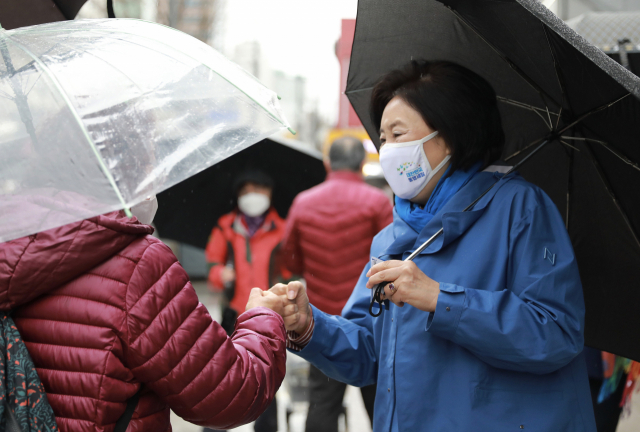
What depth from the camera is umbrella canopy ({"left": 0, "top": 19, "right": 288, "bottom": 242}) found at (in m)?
1.47

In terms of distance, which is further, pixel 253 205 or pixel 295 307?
pixel 253 205

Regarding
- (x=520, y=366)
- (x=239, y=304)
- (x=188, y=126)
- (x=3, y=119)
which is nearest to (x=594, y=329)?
(x=520, y=366)

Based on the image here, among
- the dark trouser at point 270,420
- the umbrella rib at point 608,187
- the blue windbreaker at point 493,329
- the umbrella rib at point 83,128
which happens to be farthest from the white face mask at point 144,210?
the dark trouser at point 270,420

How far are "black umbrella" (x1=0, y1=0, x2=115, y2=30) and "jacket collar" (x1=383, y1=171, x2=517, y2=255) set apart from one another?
5.13 feet

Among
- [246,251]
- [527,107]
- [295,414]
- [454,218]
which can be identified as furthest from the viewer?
[295,414]

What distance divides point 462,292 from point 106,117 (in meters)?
1.17

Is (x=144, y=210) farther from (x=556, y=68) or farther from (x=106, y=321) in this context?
(x=556, y=68)

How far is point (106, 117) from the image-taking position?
1.56 meters

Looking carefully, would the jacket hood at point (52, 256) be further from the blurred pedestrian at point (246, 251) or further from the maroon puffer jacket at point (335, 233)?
the blurred pedestrian at point (246, 251)

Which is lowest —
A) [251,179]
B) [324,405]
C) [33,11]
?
[324,405]

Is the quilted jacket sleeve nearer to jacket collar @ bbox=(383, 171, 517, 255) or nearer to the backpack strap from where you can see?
the backpack strap

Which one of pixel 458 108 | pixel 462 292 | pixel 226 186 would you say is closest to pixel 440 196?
pixel 458 108

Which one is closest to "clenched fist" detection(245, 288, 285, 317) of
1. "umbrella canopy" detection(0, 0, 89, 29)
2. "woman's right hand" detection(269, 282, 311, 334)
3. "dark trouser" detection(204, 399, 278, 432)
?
"woman's right hand" detection(269, 282, 311, 334)

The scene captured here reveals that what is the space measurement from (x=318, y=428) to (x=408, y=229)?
2838mm
